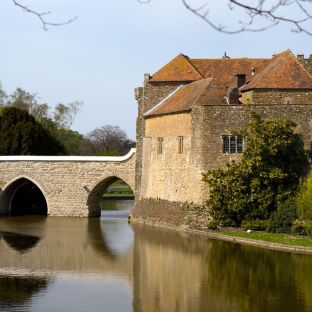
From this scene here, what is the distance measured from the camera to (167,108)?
34.4 meters

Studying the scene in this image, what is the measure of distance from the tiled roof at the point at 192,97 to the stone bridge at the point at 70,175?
12.5 ft

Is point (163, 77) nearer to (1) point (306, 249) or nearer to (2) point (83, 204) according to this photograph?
(2) point (83, 204)

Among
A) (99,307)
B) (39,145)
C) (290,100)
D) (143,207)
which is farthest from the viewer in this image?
(39,145)

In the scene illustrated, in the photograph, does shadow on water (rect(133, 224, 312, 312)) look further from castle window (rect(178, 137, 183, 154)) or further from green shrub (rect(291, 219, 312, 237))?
A: castle window (rect(178, 137, 183, 154))

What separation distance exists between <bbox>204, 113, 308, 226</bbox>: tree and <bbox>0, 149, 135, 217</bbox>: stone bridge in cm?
937

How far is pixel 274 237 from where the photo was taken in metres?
26.8

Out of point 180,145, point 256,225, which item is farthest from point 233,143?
point 256,225

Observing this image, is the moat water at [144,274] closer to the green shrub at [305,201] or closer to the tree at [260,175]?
the tree at [260,175]

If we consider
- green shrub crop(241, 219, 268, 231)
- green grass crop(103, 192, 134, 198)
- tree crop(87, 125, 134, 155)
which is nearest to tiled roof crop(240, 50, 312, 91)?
green shrub crop(241, 219, 268, 231)

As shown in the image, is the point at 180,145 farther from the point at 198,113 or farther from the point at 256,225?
the point at 256,225

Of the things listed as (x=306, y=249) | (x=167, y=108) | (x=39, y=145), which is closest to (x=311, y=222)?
(x=306, y=249)

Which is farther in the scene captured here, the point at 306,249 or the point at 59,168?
the point at 59,168

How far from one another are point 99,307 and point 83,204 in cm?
2300

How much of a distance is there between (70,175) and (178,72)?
24.2 feet
